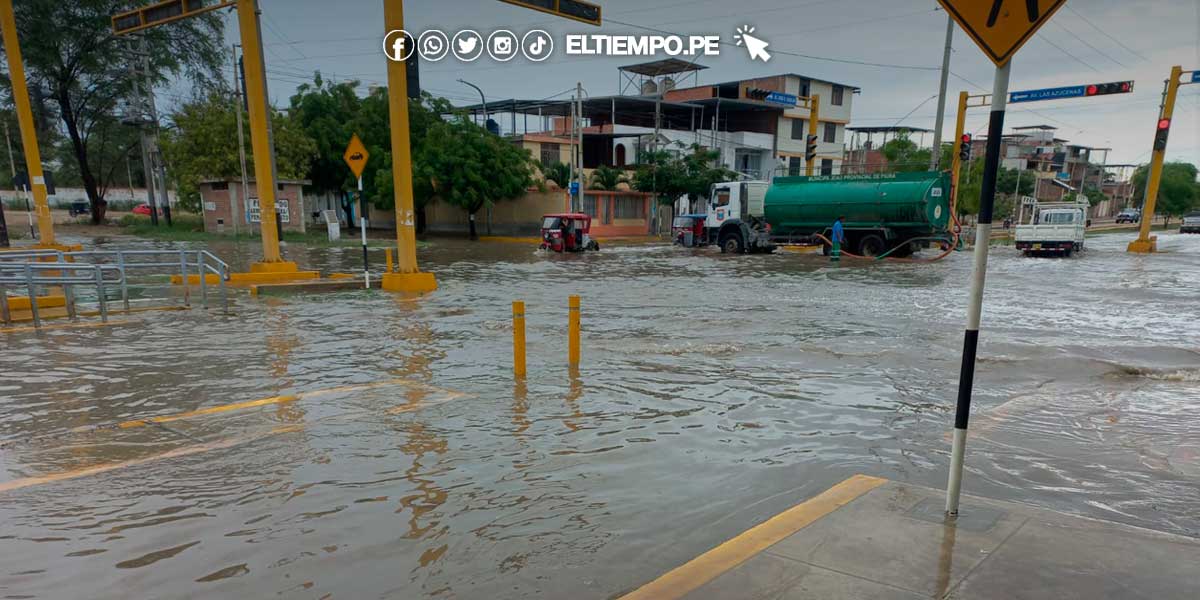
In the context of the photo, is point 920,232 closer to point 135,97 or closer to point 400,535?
point 400,535

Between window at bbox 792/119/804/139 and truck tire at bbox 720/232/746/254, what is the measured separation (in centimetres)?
2811

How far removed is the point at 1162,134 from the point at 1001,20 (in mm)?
33138

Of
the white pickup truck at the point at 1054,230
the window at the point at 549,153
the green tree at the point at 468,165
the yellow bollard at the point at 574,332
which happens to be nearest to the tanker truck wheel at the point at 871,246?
the white pickup truck at the point at 1054,230

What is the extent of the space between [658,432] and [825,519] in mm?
2115

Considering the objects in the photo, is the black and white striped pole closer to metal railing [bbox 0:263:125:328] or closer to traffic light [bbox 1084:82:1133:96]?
metal railing [bbox 0:263:125:328]

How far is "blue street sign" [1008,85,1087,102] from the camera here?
1101 inches

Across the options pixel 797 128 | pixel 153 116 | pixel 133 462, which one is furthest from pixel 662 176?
pixel 133 462

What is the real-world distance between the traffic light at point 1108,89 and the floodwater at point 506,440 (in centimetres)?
2127

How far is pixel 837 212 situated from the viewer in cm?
2672

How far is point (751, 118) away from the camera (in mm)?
53125

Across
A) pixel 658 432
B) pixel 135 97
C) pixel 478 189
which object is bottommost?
pixel 658 432

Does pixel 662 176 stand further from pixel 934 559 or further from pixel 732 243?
pixel 934 559

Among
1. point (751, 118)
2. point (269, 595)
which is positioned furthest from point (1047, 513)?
point (751, 118)

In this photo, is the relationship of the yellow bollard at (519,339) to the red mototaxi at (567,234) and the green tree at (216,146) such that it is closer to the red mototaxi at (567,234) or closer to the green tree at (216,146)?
the red mototaxi at (567,234)
